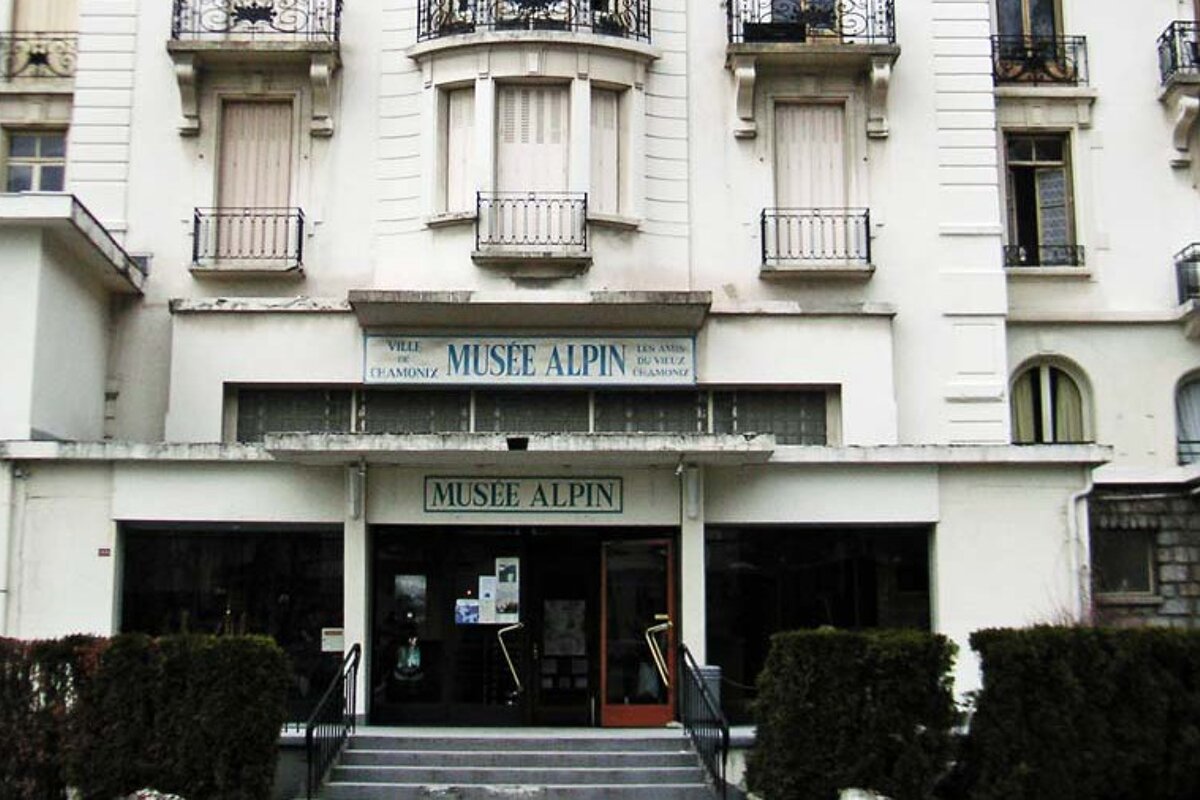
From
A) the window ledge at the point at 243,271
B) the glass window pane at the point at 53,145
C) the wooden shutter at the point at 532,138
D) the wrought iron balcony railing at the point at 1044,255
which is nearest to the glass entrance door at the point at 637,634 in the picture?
the wooden shutter at the point at 532,138

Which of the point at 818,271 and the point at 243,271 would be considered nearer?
the point at 243,271

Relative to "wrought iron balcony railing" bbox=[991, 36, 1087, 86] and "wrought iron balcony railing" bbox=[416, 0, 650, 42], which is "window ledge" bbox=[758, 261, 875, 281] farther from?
→ "wrought iron balcony railing" bbox=[991, 36, 1087, 86]

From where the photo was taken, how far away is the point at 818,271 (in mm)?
20391

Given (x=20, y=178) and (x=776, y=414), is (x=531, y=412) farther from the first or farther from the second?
(x=20, y=178)

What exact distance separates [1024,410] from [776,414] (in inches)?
182

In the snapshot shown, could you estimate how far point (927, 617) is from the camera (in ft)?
62.3

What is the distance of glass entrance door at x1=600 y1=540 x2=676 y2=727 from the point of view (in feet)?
60.7

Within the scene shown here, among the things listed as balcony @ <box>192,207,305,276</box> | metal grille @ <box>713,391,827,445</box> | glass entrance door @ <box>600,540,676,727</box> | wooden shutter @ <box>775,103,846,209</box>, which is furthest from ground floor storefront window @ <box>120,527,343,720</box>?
wooden shutter @ <box>775,103,846,209</box>

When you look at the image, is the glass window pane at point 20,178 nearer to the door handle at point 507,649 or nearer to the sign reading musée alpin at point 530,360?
the sign reading musée alpin at point 530,360

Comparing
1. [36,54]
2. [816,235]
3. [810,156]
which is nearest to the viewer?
[816,235]

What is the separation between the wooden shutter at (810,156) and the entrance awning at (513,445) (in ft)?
15.5

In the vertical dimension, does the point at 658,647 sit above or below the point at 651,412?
below

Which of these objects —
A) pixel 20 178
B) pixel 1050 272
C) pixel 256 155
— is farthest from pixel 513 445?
pixel 20 178

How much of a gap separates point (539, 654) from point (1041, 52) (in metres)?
12.6
